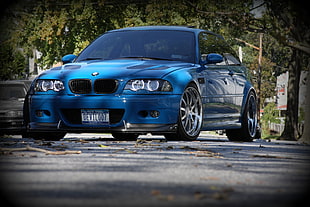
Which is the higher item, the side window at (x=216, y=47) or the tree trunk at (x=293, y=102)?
the side window at (x=216, y=47)

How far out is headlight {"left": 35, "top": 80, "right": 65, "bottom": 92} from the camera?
972 cm

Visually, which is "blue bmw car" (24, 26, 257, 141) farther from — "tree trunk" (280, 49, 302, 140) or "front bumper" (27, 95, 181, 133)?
"tree trunk" (280, 49, 302, 140)

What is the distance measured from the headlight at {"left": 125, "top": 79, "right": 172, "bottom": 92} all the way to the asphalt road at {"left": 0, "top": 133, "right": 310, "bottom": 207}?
126cm

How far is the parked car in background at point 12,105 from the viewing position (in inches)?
603

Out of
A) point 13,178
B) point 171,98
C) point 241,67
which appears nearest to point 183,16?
Result: point 241,67

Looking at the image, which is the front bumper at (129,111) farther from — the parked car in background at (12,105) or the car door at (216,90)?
the parked car in background at (12,105)

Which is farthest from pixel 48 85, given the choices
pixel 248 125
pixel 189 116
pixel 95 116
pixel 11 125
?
pixel 11 125

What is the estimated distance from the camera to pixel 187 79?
968 cm

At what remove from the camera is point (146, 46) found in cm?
1078

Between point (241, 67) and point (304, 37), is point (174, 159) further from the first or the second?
point (304, 37)

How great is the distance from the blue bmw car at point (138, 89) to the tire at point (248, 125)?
59 centimetres

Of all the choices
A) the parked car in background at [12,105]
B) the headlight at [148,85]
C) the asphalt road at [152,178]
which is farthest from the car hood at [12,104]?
the asphalt road at [152,178]

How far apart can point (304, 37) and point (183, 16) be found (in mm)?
4013

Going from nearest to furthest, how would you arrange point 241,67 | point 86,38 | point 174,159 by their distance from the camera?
point 174,159
point 241,67
point 86,38
